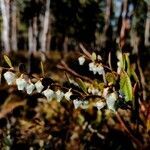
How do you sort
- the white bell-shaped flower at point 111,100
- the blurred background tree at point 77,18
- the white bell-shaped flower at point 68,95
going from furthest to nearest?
the blurred background tree at point 77,18 < the white bell-shaped flower at point 68,95 < the white bell-shaped flower at point 111,100

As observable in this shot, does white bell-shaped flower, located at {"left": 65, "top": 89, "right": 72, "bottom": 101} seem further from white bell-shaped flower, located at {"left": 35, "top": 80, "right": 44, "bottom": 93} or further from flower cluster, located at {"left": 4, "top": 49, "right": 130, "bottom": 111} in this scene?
white bell-shaped flower, located at {"left": 35, "top": 80, "right": 44, "bottom": 93}

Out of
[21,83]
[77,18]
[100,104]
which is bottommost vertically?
[77,18]

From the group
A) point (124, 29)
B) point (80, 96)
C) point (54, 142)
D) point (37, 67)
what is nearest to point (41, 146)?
point (54, 142)

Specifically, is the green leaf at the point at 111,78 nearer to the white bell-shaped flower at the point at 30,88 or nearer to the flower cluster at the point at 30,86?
the flower cluster at the point at 30,86

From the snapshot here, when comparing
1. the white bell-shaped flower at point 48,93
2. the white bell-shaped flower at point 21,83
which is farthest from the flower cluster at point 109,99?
the white bell-shaped flower at point 21,83

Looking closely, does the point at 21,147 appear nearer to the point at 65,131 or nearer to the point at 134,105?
the point at 65,131

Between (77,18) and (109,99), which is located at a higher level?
(109,99)

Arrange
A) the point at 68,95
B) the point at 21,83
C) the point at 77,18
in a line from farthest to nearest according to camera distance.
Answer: the point at 77,18 → the point at 68,95 → the point at 21,83

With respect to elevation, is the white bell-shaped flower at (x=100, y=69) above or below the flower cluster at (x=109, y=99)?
above

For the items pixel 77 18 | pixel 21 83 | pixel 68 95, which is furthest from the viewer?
pixel 77 18

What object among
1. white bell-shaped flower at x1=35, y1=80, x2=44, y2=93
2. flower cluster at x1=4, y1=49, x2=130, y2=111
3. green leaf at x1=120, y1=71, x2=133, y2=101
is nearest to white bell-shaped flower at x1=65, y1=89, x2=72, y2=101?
flower cluster at x1=4, y1=49, x2=130, y2=111

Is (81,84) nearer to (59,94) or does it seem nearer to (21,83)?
(59,94)

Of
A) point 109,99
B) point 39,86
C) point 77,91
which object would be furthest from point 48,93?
point 109,99
